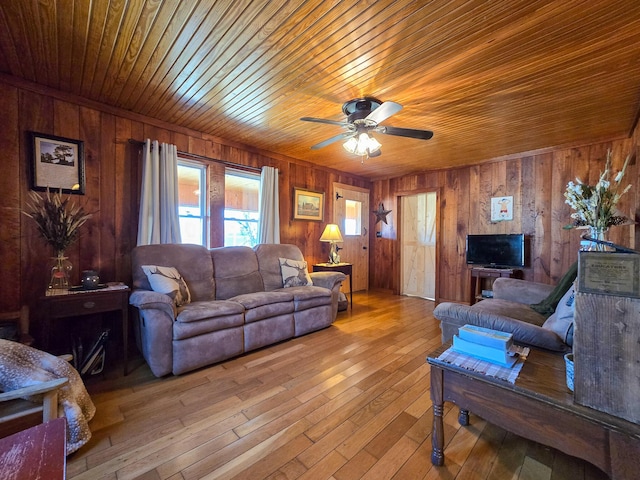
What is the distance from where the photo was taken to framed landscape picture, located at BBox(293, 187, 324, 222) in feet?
14.8

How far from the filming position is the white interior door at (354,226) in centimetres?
536

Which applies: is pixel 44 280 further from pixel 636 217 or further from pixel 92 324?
pixel 636 217

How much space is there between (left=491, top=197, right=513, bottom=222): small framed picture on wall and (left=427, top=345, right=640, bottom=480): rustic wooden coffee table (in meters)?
3.33

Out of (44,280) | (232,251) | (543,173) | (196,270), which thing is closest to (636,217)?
(543,173)

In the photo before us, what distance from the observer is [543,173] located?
389 cm

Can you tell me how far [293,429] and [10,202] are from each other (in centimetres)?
296

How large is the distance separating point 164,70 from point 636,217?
4.84 metres

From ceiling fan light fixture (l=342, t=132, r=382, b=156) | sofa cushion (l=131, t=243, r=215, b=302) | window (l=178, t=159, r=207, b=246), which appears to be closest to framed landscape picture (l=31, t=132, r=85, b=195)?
sofa cushion (l=131, t=243, r=215, b=302)

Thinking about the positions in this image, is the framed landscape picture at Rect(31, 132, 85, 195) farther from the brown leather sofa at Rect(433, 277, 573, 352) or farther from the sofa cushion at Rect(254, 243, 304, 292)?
the brown leather sofa at Rect(433, 277, 573, 352)

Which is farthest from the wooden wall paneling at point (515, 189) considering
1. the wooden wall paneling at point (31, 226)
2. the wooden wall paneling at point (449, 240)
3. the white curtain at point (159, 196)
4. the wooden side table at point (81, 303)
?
the wooden wall paneling at point (31, 226)

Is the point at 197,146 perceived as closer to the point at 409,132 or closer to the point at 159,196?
the point at 159,196

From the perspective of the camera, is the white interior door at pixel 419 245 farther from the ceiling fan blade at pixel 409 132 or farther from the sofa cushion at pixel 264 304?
the sofa cushion at pixel 264 304

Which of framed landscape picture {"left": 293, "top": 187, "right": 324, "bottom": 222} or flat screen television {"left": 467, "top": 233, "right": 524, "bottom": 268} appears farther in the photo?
framed landscape picture {"left": 293, "top": 187, "right": 324, "bottom": 222}

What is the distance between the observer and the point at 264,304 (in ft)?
9.38
